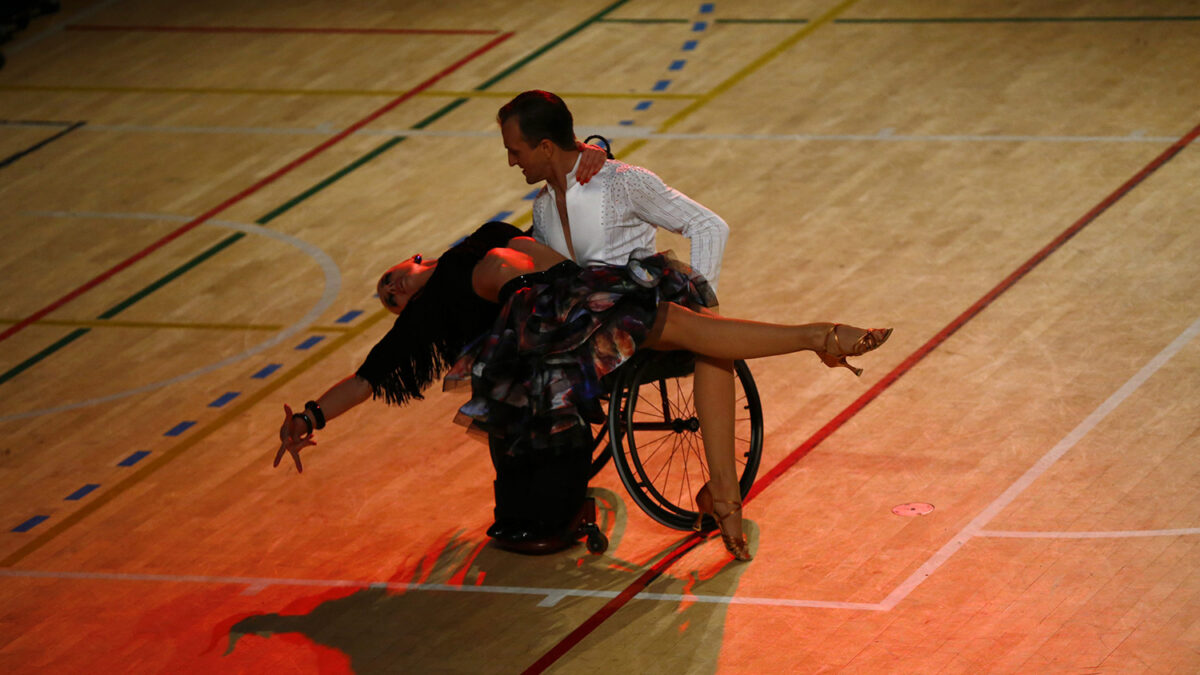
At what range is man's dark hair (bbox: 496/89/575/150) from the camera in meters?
4.36

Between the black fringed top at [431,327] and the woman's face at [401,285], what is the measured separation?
58mm

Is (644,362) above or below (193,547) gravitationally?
above

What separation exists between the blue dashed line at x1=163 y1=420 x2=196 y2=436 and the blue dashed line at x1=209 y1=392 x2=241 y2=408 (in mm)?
132

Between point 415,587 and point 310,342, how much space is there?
2.00 m

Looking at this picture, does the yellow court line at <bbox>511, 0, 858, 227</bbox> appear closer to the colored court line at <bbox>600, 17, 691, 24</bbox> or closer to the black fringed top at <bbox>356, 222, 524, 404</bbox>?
the colored court line at <bbox>600, 17, 691, 24</bbox>

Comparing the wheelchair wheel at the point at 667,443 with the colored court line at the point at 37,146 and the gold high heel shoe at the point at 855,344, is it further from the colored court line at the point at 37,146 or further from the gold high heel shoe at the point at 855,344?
the colored court line at the point at 37,146

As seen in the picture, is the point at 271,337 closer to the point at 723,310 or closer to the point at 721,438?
the point at 723,310

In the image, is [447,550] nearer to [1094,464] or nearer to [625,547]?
[625,547]

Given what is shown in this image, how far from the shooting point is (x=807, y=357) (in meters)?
5.74

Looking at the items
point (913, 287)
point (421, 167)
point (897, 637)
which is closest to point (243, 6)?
point (421, 167)

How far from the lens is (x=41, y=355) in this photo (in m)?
6.50

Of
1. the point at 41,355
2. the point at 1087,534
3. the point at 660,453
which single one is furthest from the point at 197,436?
the point at 1087,534

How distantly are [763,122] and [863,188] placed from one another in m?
1.08

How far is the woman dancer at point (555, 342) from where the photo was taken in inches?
167
